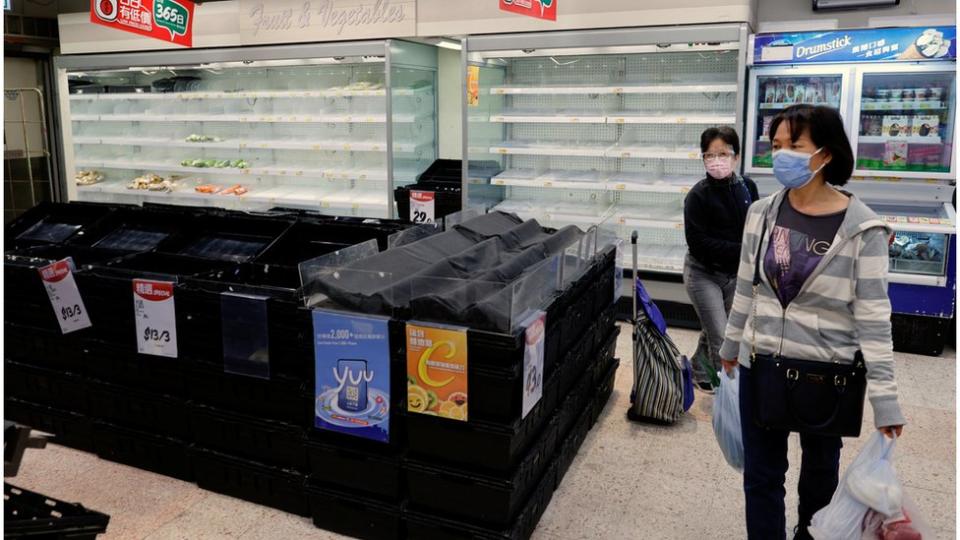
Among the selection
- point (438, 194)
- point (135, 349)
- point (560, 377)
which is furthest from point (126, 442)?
point (438, 194)

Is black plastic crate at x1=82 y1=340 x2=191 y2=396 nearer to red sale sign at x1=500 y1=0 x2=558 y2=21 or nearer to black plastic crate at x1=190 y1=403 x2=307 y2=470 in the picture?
black plastic crate at x1=190 y1=403 x2=307 y2=470

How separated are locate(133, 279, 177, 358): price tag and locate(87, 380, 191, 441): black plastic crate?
235 millimetres

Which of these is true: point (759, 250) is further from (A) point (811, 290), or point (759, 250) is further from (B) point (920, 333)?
(B) point (920, 333)

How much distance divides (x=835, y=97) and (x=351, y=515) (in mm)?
4311

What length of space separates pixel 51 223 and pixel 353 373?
114 inches

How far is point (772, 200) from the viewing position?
7.77ft

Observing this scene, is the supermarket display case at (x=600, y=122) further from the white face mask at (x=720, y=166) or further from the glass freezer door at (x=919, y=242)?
the white face mask at (x=720, y=166)

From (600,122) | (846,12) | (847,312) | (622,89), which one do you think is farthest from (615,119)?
(847,312)

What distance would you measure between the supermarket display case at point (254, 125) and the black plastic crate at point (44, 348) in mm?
3369

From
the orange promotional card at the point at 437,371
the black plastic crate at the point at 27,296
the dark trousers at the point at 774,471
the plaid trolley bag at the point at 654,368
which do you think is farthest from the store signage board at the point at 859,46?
the black plastic crate at the point at 27,296

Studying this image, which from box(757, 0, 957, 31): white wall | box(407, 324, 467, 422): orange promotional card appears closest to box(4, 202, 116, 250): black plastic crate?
box(407, 324, 467, 422): orange promotional card

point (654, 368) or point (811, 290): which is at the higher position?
point (811, 290)

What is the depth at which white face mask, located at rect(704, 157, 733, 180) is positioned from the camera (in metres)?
3.74

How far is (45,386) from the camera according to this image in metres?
3.73
